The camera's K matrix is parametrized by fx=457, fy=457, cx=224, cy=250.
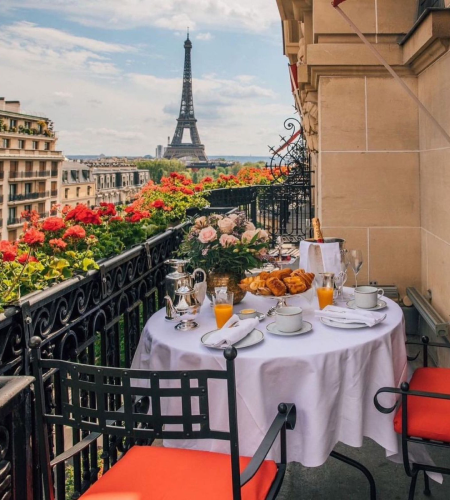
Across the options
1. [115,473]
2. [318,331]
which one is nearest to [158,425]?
[115,473]

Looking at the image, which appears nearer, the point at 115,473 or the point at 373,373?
the point at 115,473

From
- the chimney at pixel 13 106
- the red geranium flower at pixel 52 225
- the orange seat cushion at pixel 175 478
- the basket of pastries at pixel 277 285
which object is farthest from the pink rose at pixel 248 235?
the chimney at pixel 13 106

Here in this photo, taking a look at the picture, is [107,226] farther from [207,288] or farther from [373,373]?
[373,373]

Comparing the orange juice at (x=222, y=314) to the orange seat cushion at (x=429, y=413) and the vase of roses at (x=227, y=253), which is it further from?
the orange seat cushion at (x=429, y=413)

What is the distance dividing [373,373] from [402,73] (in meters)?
2.92

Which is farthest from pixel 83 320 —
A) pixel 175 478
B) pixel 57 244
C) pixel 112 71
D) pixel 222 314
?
pixel 112 71

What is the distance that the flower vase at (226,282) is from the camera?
2.64 meters

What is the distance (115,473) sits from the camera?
162 cm

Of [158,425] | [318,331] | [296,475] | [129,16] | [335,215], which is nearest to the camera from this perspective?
[158,425]

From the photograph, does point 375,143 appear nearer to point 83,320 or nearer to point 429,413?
point 429,413

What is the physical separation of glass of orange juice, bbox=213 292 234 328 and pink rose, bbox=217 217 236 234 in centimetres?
47

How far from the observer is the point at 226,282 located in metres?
2.64

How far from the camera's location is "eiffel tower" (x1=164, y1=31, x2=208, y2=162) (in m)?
64.6

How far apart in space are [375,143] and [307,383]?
2856mm
